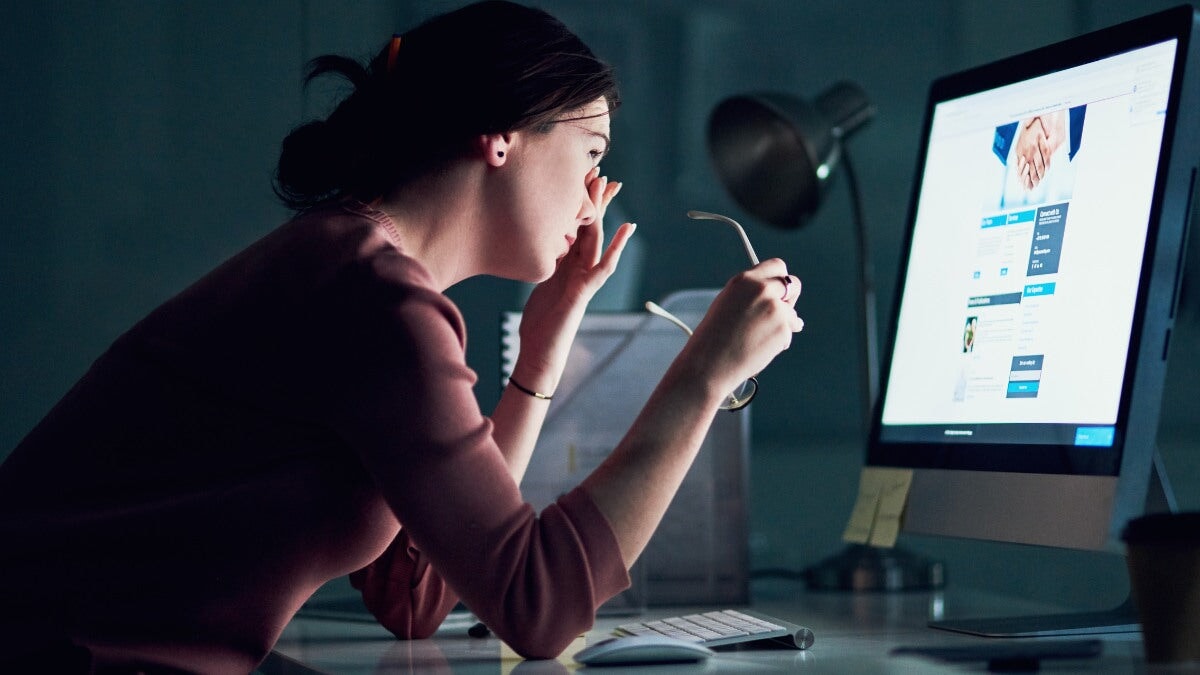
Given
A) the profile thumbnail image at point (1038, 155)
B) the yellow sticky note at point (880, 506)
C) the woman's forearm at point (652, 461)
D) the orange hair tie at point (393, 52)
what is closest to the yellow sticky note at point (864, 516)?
the yellow sticky note at point (880, 506)

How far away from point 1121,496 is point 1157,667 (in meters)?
0.18

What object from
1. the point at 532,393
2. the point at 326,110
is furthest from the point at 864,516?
the point at 326,110

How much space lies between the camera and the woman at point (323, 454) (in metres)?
0.87

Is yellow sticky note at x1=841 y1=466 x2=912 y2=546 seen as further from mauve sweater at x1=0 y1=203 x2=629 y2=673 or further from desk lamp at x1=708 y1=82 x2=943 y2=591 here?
mauve sweater at x1=0 y1=203 x2=629 y2=673

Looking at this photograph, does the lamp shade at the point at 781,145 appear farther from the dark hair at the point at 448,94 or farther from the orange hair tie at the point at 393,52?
the orange hair tie at the point at 393,52

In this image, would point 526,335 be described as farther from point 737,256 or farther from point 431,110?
point 737,256

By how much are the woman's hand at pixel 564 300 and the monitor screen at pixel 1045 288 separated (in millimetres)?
361

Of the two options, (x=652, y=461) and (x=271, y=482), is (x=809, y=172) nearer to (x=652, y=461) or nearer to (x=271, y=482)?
(x=652, y=461)

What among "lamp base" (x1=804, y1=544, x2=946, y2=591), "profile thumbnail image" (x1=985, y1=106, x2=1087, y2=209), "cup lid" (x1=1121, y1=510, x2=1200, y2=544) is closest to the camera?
"cup lid" (x1=1121, y1=510, x2=1200, y2=544)

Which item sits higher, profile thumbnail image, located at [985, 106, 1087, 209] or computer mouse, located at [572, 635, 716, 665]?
profile thumbnail image, located at [985, 106, 1087, 209]

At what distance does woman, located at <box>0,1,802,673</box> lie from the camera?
868 millimetres

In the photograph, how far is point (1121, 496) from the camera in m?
1.00

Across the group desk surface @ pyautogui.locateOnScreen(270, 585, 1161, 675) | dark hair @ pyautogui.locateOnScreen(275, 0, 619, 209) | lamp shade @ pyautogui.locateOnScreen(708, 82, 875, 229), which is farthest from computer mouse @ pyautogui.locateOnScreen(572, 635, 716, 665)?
lamp shade @ pyautogui.locateOnScreen(708, 82, 875, 229)

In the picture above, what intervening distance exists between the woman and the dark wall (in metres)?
0.73
